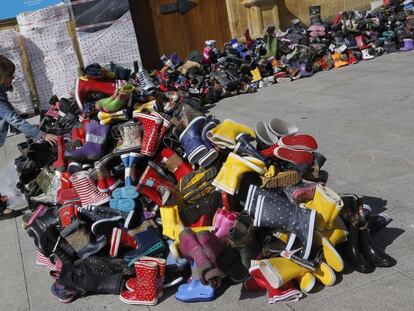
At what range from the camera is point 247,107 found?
856cm

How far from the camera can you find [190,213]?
3.58 meters

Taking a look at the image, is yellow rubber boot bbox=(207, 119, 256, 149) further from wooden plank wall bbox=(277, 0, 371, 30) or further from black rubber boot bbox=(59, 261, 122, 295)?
wooden plank wall bbox=(277, 0, 371, 30)

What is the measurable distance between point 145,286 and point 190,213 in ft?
1.97

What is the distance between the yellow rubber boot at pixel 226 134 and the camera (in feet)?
12.1

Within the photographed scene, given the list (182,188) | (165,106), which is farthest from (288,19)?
(182,188)

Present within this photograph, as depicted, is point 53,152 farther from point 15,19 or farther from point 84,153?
point 15,19

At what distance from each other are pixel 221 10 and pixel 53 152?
9.62 meters

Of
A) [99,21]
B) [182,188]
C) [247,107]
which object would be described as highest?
[99,21]

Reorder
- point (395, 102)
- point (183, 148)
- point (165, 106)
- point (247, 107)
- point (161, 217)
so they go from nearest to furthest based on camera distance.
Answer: point (161, 217) < point (183, 148) < point (165, 106) < point (395, 102) < point (247, 107)

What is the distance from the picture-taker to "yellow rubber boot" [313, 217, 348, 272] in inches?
120

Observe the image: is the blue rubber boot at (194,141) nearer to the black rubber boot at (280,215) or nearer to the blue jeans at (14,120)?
the black rubber boot at (280,215)

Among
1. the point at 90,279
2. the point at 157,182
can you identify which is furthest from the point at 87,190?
the point at 90,279

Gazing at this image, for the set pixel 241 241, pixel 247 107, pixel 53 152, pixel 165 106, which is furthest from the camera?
pixel 247 107

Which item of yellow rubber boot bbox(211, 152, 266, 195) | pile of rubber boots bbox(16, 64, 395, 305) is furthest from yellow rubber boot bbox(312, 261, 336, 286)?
yellow rubber boot bbox(211, 152, 266, 195)
